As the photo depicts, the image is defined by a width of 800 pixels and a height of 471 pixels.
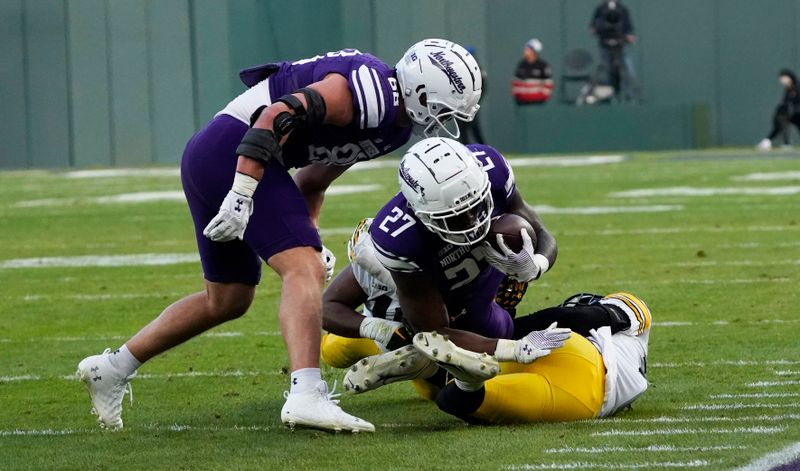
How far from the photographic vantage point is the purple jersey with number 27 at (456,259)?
4855 millimetres

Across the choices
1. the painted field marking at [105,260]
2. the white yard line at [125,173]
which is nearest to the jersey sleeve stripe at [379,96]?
the painted field marking at [105,260]

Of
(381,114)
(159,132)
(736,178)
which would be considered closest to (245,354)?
(381,114)

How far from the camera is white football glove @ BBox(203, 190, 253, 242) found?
4859 mm

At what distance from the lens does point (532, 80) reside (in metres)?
26.4

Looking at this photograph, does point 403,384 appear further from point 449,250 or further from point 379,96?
point 379,96

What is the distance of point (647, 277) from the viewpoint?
9.11m

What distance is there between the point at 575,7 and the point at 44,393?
23.9 metres

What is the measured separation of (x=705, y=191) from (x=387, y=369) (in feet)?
36.2

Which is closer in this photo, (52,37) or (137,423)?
(137,423)

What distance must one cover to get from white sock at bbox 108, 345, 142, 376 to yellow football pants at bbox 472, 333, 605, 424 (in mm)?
1321

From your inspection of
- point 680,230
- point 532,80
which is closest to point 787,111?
point 532,80

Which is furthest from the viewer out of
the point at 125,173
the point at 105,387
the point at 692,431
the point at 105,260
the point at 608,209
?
the point at 125,173

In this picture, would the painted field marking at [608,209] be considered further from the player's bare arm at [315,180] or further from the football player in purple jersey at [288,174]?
the football player in purple jersey at [288,174]

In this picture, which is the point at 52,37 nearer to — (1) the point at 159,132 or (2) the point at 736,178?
(1) the point at 159,132
